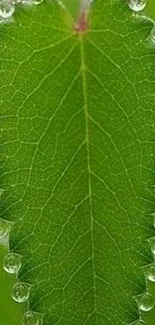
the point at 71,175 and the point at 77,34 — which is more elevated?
the point at 77,34

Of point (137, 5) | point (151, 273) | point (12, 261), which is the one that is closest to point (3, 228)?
point (12, 261)

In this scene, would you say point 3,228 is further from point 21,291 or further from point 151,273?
point 151,273

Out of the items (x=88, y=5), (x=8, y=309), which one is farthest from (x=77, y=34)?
(x=8, y=309)

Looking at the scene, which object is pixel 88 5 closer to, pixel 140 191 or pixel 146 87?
pixel 146 87

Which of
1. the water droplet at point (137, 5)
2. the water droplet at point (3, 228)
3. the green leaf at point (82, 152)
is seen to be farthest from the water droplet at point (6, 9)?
the water droplet at point (3, 228)

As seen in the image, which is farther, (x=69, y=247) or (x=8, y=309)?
(x=8, y=309)

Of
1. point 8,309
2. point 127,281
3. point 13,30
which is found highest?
point 13,30
